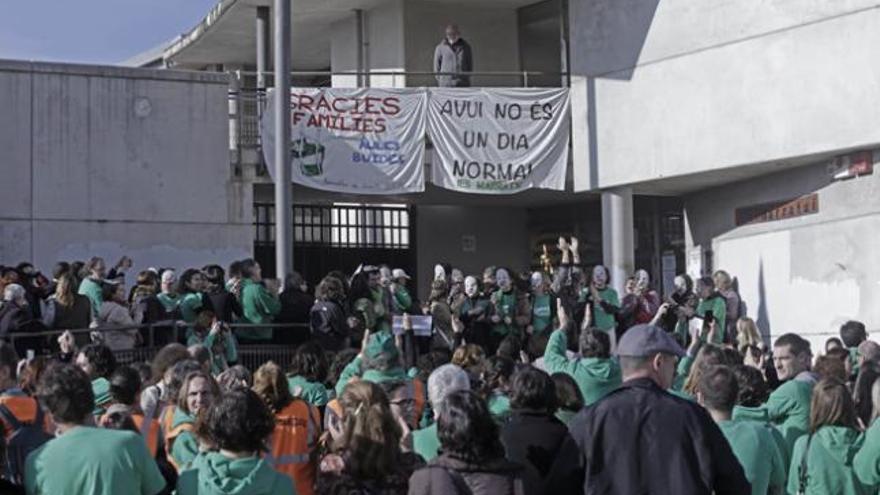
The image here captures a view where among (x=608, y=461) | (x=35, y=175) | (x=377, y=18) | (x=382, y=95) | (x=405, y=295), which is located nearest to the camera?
(x=608, y=461)

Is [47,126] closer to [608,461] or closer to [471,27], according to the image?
[471,27]

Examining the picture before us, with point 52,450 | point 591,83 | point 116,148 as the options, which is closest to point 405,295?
point 116,148

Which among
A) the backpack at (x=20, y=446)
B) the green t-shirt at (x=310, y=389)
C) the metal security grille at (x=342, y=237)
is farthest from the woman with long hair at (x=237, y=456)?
the metal security grille at (x=342, y=237)

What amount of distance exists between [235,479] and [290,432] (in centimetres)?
157

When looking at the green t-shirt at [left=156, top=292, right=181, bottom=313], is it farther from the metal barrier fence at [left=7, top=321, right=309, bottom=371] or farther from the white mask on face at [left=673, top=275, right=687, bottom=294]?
the white mask on face at [left=673, top=275, right=687, bottom=294]

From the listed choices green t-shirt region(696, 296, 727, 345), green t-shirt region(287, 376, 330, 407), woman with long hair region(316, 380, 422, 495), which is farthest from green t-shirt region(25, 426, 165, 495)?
green t-shirt region(696, 296, 727, 345)

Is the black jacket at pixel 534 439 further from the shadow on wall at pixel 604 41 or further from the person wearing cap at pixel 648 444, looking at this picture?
the shadow on wall at pixel 604 41

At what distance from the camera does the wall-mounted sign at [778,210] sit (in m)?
23.0

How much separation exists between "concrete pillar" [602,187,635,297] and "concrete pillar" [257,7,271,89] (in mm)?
5903

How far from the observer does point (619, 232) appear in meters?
25.3

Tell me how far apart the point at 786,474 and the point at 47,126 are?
15.0 meters

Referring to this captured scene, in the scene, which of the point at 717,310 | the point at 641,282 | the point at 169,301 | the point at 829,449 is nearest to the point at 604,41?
the point at 641,282

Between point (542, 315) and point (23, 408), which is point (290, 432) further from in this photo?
point (542, 315)

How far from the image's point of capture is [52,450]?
705cm
